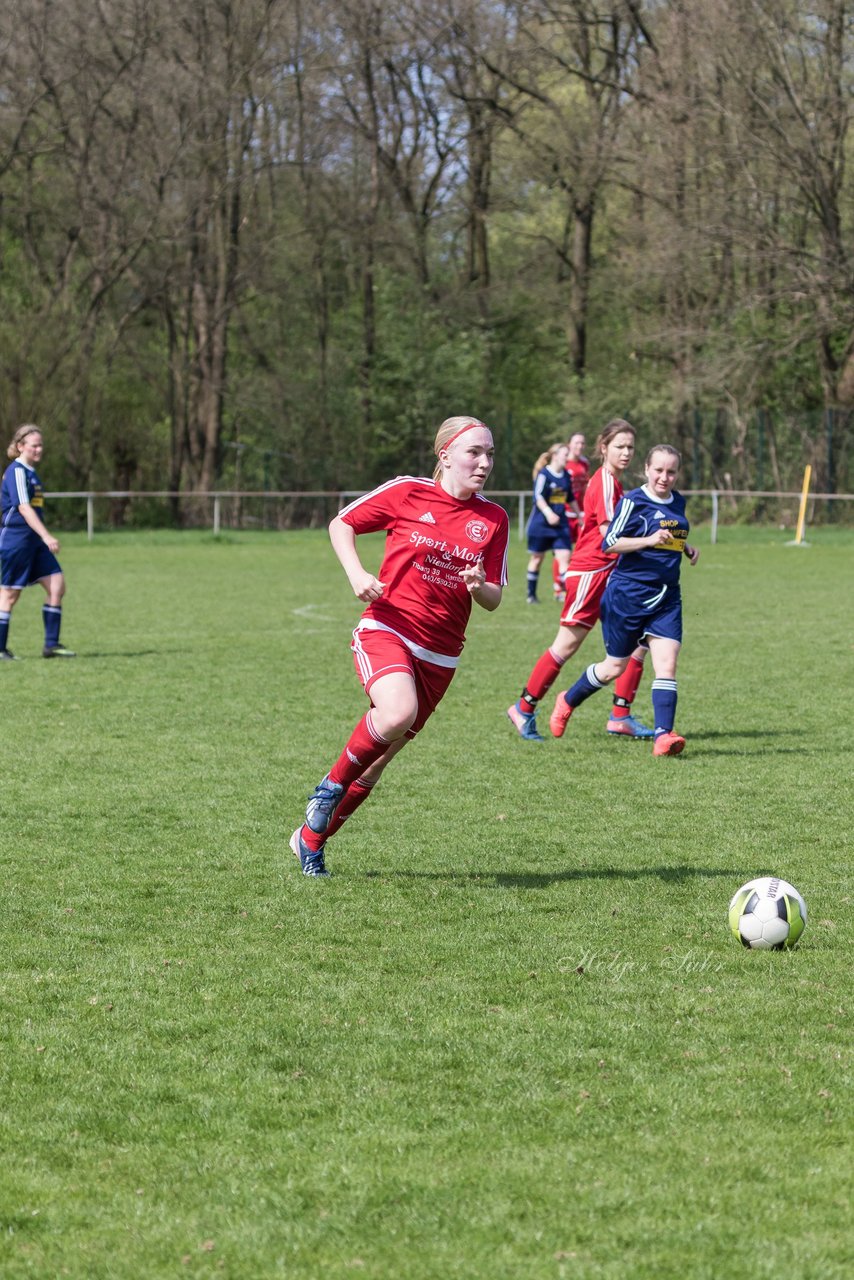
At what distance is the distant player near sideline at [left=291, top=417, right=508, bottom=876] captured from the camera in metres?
6.11

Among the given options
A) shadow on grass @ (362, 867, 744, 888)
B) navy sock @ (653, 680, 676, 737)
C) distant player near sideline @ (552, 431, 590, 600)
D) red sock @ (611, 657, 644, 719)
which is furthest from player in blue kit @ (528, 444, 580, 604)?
shadow on grass @ (362, 867, 744, 888)

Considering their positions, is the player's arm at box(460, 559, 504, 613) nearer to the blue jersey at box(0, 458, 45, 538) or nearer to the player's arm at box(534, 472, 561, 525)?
the blue jersey at box(0, 458, 45, 538)

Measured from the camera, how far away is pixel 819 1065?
13.9 feet

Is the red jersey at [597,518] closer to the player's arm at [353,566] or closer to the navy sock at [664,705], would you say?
the navy sock at [664,705]

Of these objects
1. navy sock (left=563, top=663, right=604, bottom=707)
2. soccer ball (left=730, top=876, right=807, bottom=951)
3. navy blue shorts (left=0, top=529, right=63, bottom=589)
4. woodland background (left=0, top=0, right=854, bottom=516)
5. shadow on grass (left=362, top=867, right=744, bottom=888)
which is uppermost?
woodland background (left=0, top=0, right=854, bottom=516)

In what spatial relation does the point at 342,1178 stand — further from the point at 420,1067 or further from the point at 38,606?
the point at 38,606

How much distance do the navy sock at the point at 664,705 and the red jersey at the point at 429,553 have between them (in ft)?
10.6

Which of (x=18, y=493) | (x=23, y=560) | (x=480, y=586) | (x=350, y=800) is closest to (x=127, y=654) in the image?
(x=23, y=560)

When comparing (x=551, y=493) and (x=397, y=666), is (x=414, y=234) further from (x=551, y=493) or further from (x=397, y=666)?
(x=397, y=666)

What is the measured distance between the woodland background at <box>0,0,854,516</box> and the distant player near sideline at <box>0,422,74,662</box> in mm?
21918

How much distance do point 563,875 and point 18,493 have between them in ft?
26.1

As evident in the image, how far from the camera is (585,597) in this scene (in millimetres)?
9859

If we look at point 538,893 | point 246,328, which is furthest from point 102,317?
point 538,893

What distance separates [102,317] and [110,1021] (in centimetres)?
3387
